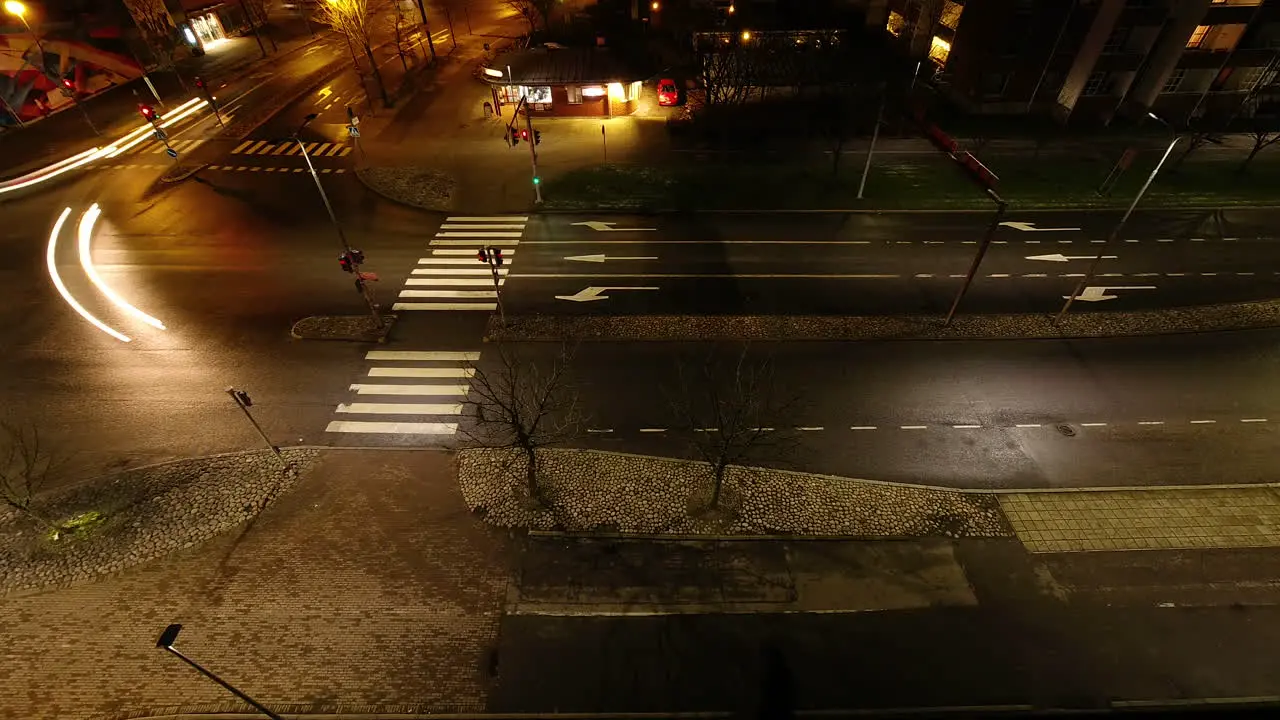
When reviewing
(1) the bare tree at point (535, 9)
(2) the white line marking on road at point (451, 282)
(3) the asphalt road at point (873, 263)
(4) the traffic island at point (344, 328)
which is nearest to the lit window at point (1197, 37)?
(3) the asphalt road at point (873, 263)

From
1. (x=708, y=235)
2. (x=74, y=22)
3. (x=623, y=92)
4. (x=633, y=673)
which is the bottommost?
(x=633, y=673)

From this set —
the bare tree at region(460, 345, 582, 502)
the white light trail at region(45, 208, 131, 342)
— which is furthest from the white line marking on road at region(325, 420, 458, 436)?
the white light trail at region(45, 208, 131, 342)

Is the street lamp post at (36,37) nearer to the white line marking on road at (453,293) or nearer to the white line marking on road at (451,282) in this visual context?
the white line marking on road at (451,282)

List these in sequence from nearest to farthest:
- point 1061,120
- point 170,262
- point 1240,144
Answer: point 170,262 < point 1240,144 < point 1061,120

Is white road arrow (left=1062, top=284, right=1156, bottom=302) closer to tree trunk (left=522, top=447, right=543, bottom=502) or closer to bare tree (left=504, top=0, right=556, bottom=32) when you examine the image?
tree trunk (left=522, top=447, right=543, bottom=502)

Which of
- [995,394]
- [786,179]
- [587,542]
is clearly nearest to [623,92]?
[786,179]

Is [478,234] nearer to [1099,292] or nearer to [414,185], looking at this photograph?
[414,185]

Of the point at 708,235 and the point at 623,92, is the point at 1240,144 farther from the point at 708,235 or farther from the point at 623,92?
the point at 623,92
